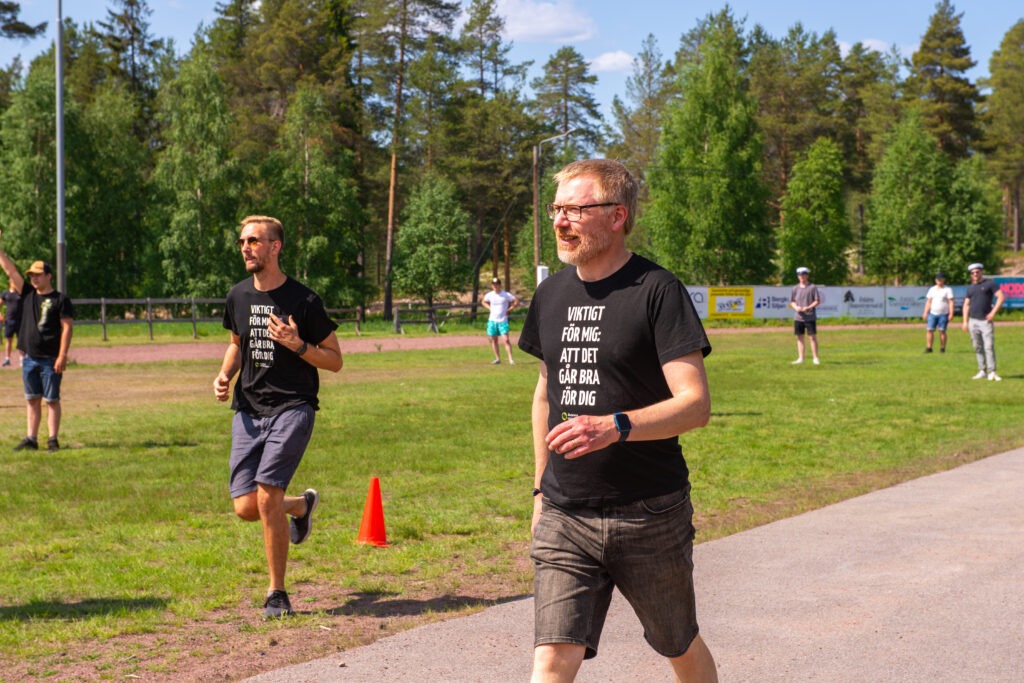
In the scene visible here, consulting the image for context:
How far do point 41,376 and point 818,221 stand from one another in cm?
7150

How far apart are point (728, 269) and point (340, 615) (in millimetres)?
63477

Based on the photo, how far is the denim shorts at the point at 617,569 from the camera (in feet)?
10.9

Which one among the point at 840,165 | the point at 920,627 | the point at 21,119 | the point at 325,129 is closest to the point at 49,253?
the point at 21,119

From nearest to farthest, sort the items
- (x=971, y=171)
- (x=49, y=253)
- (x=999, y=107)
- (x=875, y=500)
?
(x=875, y=500)
(x=49, y=253)
(x=971, y=171)
(x=999, y=107)

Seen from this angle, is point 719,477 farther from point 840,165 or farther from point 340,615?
point 840,165

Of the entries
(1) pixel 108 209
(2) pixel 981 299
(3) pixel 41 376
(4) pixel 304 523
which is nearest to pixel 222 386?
(4) pixel 304 523

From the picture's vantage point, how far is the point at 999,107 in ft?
298

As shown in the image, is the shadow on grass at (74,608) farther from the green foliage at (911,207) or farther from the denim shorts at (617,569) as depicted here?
the green foliage at (911,207)

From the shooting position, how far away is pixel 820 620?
17.9ft

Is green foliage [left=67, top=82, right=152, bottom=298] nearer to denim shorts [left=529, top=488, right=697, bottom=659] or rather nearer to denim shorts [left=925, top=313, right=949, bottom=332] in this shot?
denim shorts [left=925, top=313, right=949, bottom=332]

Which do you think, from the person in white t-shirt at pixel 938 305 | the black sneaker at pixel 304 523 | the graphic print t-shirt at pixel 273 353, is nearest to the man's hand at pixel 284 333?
the graphic print t-shirt at pixel 273 353

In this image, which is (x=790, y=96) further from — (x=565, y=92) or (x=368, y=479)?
(x=368, y=479)

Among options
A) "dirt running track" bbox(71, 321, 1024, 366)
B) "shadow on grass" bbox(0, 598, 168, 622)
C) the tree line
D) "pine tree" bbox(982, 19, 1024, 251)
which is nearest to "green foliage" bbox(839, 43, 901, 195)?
the tree line

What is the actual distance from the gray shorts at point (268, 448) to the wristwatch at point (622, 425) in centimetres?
301
